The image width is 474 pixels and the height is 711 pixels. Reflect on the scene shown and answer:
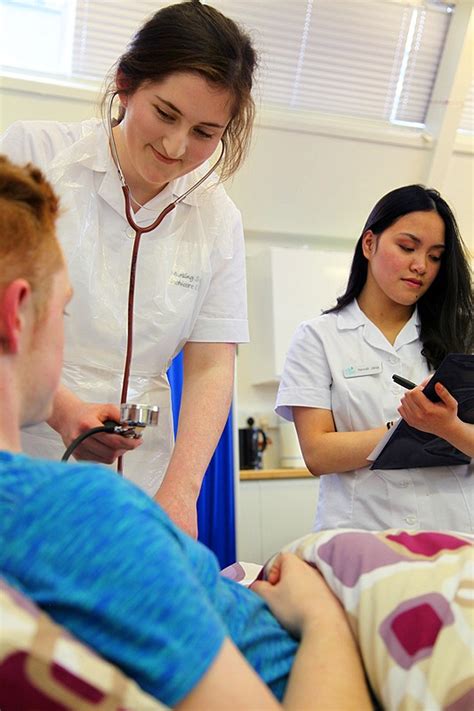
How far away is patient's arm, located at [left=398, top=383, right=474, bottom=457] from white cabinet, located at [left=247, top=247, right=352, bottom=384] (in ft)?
8.06

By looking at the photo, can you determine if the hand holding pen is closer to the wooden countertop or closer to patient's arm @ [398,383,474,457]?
patient's arm @ [398,383,474,457]

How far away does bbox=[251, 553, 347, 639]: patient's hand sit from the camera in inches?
31.9

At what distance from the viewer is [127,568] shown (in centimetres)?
61

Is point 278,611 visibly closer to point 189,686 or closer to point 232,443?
point 189,686


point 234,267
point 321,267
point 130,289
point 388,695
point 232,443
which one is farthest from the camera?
point 321,267

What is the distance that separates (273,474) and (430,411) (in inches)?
84.7

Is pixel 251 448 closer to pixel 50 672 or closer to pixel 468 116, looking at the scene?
pixel 468 116

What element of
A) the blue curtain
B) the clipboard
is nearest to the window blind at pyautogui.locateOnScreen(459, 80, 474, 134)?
the blue curtain

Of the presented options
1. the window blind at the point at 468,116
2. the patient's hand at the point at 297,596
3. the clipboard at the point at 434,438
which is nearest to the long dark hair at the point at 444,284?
the clipboard at the point at 434,438

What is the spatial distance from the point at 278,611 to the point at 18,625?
37 centimetres

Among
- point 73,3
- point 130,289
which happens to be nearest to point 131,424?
point 130,289

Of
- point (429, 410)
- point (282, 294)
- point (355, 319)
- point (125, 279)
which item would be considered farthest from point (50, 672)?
point (282, 294)

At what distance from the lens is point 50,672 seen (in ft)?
1.88

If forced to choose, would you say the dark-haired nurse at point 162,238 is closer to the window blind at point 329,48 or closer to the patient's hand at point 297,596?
the patient's hand at point 297,596
